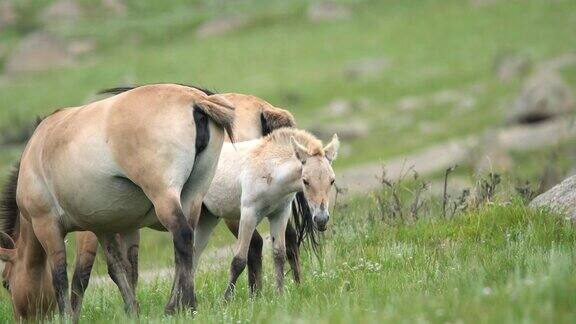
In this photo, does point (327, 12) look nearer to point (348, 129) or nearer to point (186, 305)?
point (348, 129)

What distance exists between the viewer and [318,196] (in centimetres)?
908

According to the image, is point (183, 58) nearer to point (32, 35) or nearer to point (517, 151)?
point (32, 35)

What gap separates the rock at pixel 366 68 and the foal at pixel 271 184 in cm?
3515

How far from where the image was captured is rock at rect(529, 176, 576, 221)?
30.9 ft

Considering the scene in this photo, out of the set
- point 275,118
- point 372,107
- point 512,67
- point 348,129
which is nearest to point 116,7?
point 372,107

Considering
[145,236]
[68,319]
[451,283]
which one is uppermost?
[451,283]

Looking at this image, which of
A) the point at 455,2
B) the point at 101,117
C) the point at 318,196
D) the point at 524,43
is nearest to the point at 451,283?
the point at 318,196

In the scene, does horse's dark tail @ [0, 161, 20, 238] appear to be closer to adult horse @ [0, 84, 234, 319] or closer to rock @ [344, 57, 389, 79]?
adult horse @ [0, 84, 234, 319]

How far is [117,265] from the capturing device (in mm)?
9383

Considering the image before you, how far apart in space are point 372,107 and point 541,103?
36.9 feet

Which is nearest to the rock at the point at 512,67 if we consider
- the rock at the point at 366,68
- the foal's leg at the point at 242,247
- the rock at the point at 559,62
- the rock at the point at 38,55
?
the rock at the point at 559,62

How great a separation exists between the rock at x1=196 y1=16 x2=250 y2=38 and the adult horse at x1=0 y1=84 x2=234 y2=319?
51.8 meters

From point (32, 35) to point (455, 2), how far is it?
25.4 meters

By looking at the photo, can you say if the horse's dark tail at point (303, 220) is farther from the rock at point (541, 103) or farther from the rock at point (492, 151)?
the rock at point (541, 103)
